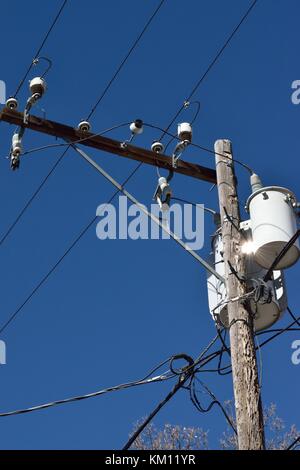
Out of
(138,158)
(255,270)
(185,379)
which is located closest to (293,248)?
(255,270)

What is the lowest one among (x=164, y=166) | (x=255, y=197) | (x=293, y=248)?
(x=293, y=248)

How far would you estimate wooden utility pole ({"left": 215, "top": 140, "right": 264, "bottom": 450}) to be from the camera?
25.1ft

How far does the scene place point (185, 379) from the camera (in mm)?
9148

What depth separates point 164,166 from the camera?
10.1 metres

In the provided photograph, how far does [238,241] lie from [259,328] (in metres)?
0.79

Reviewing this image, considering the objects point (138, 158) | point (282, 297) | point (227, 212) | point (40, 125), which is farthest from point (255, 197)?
Result: point (40, 125)

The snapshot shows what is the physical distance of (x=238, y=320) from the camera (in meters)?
8.34

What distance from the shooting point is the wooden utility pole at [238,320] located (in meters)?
7.66

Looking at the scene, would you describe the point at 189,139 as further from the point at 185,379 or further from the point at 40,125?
the point at 185,379
